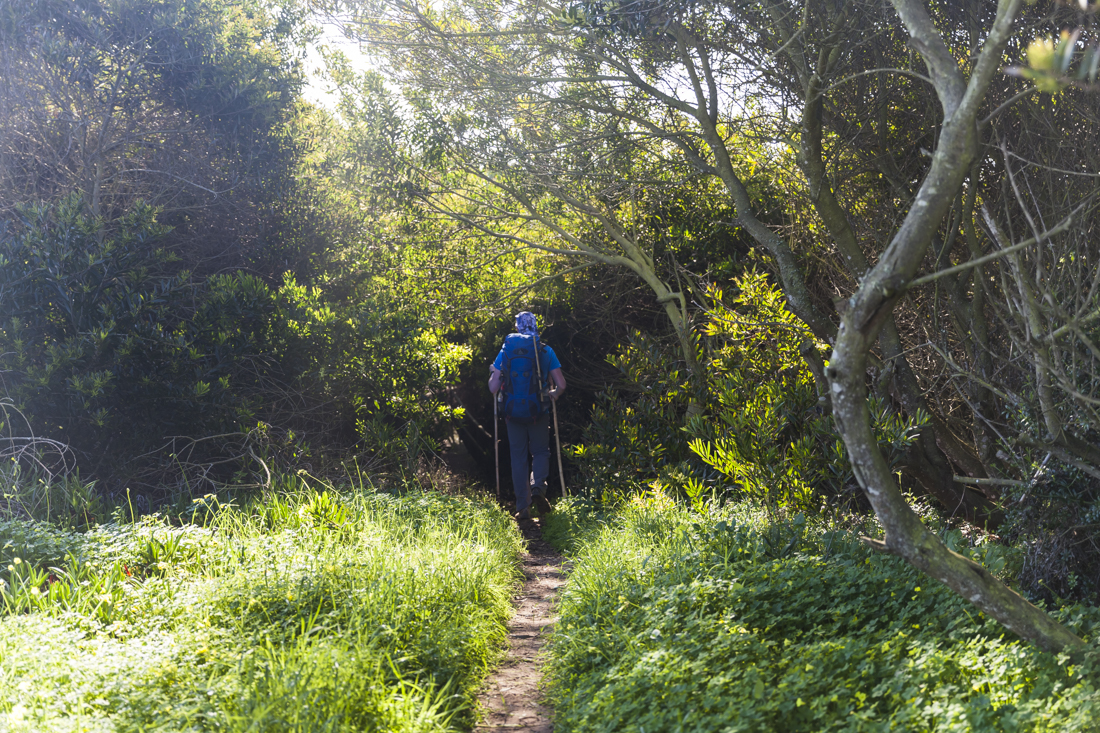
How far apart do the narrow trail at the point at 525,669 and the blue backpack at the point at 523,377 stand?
2.51 meters

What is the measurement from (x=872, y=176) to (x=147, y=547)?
22.6 feet

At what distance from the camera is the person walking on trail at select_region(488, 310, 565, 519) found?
30.0 ft

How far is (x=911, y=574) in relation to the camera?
4.39m

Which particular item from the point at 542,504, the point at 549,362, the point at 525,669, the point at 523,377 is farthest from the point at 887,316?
the point at 542,504

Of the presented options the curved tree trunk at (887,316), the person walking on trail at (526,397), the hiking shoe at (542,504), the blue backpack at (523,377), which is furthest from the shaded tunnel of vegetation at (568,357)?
Result: the blue backpack at (523,377)

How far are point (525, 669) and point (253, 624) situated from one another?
1.56 metres

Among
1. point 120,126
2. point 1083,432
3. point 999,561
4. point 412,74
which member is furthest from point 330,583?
point 120,126

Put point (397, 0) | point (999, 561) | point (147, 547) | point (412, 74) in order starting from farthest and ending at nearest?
point (412, 74) → point (397, 0) → point (147, 547) → point (999, 561)

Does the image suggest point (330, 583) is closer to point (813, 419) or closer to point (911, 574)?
point (911, 574)

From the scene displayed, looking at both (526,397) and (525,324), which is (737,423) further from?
(525,324)

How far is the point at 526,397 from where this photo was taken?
912 cm

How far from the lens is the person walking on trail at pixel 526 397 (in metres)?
9.13

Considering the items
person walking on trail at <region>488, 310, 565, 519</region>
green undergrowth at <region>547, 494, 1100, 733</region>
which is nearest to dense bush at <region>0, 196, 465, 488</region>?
person walking on trail at <region>488, 310, 565, 519</region>

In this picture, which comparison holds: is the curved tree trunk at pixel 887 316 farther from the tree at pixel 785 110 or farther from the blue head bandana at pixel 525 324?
the blue head bandana at pixel 525 324
